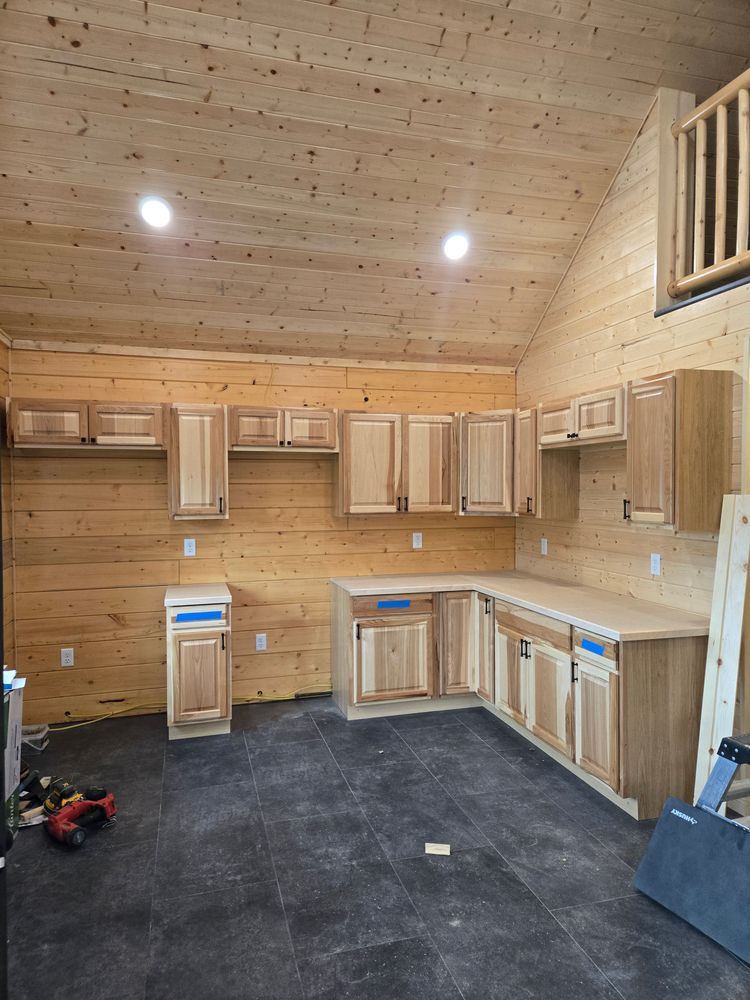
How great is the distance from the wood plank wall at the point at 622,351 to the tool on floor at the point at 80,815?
2933 millimetres

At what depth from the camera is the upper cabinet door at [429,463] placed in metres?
4.58

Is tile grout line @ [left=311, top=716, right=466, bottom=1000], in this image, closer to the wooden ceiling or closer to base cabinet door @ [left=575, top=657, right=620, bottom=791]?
base cabinet door @ [left=575, top=657, right=620, bottom=791]

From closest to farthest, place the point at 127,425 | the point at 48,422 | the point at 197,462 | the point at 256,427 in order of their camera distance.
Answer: the point at 48,422 → the point at 127,425 → the point at 197,462 → the point at 256,427

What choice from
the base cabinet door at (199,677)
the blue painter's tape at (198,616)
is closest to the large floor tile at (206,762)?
the base cabinet door at (199,677)

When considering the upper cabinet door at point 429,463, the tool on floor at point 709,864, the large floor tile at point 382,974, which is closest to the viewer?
the large floor tile at point 382,974

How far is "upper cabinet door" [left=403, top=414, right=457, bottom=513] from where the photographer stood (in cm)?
458

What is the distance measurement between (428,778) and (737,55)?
4.05 metres

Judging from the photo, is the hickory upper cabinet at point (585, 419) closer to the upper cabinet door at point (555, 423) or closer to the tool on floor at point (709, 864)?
the upper cabinet door at point (555, 423)

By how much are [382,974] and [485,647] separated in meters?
2.41

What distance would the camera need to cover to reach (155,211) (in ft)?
11.6

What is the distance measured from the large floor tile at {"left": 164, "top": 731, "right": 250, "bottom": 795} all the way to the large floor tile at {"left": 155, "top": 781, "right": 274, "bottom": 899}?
10 cm

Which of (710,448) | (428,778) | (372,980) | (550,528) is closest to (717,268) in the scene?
(710,448)

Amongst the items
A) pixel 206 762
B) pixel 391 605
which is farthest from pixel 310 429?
pixel 206 762

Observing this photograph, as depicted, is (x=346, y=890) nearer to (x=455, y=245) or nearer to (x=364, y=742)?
(x=364, y=742)
